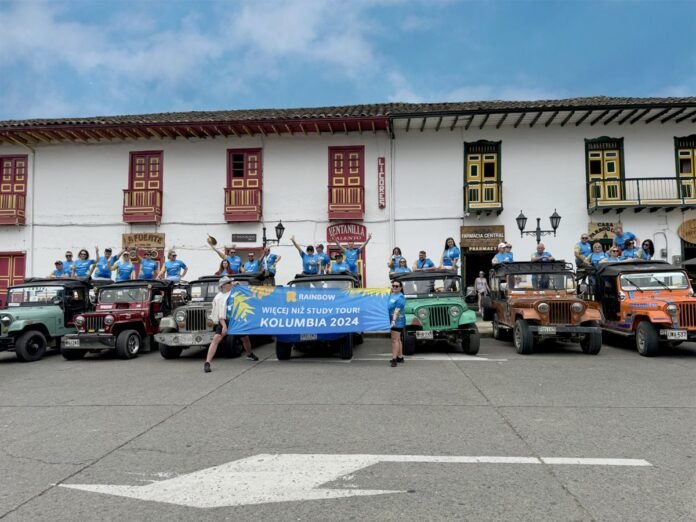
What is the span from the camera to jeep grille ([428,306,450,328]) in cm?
1005

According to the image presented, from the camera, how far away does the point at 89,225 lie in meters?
19.4

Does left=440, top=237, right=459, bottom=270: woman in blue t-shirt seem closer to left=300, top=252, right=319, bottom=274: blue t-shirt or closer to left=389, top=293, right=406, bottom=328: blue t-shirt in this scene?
left=300, top=252, right=319, bottom=274: blue t-shirt

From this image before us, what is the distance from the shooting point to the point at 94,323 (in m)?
10.3

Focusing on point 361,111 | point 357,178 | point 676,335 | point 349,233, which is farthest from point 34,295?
point 676,335

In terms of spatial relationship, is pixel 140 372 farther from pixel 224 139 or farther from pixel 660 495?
pixel 224 139

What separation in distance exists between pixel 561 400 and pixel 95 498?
17.4 ft

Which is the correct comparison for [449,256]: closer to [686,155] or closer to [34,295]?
[34,295]

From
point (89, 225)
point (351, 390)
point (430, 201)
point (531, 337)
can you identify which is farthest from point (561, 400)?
point (89, 225)

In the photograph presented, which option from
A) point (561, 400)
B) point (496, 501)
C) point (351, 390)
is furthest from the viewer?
point (351, 390)

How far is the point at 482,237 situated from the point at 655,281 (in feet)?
25.0

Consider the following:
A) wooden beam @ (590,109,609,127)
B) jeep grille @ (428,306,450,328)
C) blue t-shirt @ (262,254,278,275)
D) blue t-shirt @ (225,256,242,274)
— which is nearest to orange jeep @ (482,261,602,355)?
jeep grille @ (428,306,450,328)

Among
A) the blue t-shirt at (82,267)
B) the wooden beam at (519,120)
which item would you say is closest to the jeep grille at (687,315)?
the wooden beam at (519,120)

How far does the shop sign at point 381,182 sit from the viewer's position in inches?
727

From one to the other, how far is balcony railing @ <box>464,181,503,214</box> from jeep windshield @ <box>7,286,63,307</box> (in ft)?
44.7
